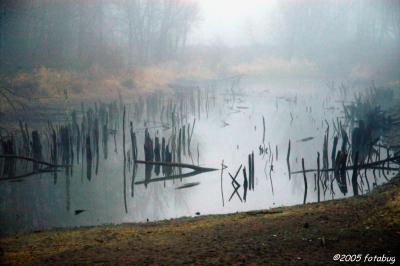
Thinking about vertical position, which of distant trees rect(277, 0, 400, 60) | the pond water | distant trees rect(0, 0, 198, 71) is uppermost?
distant trees rect(277, 0, 400, 60)

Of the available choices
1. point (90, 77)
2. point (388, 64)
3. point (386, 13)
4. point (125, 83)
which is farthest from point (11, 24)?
point (386, 13)

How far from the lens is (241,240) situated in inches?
341

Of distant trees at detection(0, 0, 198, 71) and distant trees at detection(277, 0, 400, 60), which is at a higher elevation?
distant trees at detection(277, 0, 400, 60)

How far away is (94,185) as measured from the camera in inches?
690

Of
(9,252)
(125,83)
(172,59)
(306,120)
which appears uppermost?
(172,59)

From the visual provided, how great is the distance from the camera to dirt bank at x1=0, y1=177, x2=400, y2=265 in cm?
771

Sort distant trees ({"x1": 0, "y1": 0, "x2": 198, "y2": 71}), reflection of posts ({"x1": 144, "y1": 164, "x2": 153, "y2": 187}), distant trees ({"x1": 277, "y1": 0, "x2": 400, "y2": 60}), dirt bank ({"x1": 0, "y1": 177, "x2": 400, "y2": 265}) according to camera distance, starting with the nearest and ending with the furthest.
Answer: dirt bank ({"x1": 0, "y1": 177, "x2": 400, "y2": 265}) < reflection of posts ({"x1": 144, "y1": 164, "x2": 153, "y2": 187}) < distant trees ({"x1": 0, "y1": 0, "x2": 198, "y2": 71}) < distant trees ({"x1": 277, "y1": 0, "x2": 400, "y2": 60})

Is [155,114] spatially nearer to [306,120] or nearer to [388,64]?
[306,120]

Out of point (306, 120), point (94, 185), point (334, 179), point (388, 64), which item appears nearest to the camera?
point (334, 179)

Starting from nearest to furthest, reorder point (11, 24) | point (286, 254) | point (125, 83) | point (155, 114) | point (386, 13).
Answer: point (286, 254) < point (155, 114) < point (11, 24) < point (125, 83) < point (386, 13)

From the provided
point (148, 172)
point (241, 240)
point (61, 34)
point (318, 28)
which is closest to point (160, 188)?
point (148, 172)

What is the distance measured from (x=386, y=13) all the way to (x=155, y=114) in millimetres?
36612

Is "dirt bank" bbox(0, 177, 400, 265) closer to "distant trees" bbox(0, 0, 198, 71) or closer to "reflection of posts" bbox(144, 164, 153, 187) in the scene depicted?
"reflection of posts" bbox(144, 164, 153, 187)

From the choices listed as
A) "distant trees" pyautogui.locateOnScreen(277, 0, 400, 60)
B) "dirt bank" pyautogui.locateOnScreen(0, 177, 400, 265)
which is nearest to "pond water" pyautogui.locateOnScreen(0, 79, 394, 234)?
"dirt bank" pyautogui.locateOnScreen(0, 177, 400, 265)
